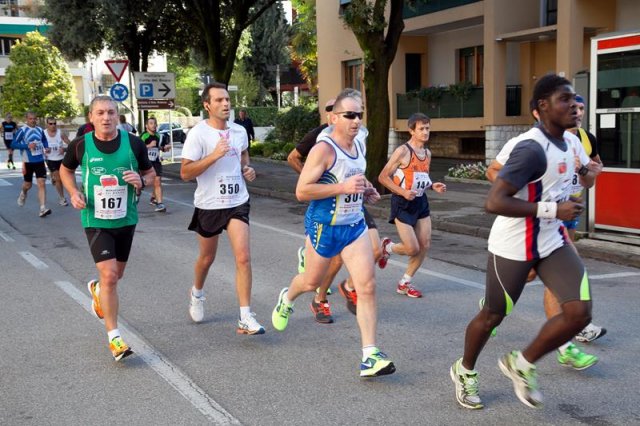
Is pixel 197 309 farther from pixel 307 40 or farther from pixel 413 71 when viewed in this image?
pixel 307 40

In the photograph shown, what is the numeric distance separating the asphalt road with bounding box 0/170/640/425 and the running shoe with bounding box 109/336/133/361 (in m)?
0.07

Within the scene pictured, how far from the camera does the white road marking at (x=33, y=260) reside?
9539mm

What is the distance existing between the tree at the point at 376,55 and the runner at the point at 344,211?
1044cm

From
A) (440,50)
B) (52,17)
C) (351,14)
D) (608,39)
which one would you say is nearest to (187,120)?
(52,17)

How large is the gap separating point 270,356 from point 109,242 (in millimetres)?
1465

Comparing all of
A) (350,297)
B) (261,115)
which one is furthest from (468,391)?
(261,115)

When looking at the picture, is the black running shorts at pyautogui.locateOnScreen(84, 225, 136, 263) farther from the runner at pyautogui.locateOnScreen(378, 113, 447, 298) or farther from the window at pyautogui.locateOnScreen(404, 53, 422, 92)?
the window at pyautogui.locateOnScreen(404, 53, 422, 92)

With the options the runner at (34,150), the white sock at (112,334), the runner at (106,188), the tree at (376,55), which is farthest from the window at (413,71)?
the white sock at (112,334)

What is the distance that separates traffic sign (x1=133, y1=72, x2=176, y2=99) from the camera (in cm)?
2692

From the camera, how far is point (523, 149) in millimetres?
4125

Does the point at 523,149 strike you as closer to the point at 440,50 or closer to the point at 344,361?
the point at 344,361

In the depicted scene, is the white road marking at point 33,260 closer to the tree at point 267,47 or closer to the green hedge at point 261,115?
the green hedge at point 261,115

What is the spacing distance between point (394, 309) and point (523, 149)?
10.5 ft

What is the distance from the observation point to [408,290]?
25.0ft
